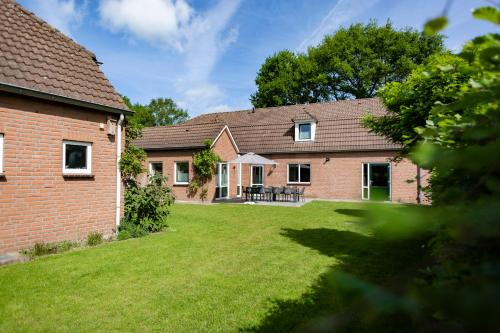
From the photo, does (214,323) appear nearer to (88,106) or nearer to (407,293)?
(407,293)

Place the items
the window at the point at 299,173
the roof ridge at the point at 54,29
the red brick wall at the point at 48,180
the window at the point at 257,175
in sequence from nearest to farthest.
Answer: the red brick wall at the point at 48,180
the roof ridge at the point at 54,29
the window at the point at 299,173
the window at the point at 257,175

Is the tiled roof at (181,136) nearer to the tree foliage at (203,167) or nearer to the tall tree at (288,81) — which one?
the tree foliage at (203,167)

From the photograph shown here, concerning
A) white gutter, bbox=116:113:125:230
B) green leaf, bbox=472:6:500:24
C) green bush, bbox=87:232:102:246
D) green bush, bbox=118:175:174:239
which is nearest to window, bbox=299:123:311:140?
green bush, bbox=118:175:174:239

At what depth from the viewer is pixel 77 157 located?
327 inches

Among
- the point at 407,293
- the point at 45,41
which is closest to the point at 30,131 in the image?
the point at 45,41

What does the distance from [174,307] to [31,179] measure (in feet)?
16.7

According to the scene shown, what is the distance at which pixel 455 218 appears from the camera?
61 centimetres

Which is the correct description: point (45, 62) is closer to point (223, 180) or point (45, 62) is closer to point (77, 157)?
point (77, 157)

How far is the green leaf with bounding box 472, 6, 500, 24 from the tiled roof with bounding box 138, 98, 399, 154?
1949 cm

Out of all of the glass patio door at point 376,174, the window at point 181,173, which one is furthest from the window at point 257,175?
the glass patio door at point 376,174

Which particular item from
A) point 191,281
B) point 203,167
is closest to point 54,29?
point 191,281

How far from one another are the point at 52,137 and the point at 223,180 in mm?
14190

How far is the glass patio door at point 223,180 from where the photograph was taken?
20844mm

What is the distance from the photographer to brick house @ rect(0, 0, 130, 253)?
22.8ft
